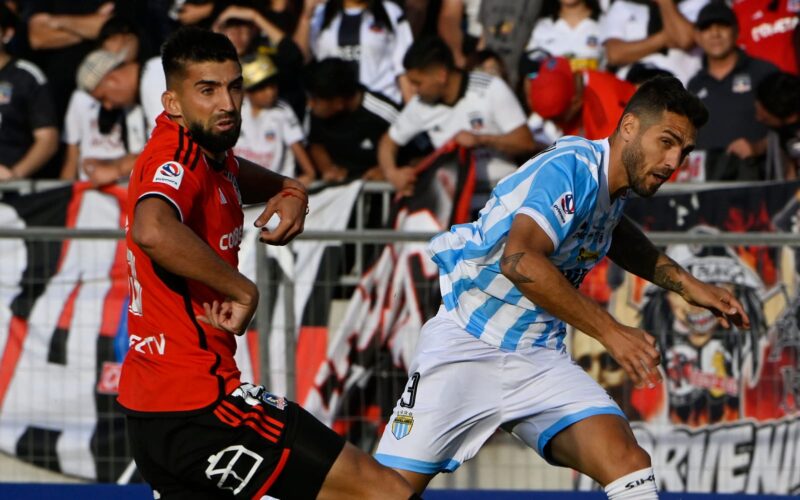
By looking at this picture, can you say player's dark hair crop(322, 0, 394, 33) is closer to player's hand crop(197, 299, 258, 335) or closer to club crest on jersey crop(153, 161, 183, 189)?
club crest on jersey crop(153, 161, 183, 189)

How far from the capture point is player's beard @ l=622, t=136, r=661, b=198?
505 centimetres

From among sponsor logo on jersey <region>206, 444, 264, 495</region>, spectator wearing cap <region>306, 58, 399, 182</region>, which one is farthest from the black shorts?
spectator wearing cap <region>306, 58, 399, 182</region>

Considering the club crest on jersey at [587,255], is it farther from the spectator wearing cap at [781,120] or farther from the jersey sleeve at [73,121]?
the jersey sleeve at [73,121]

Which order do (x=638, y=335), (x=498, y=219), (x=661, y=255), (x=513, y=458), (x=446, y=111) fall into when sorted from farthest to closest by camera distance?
(x=446, y=111)
(x=513, y=458)
(x=661, y=255)
(x=498, y=219)
(x=638, y=335)

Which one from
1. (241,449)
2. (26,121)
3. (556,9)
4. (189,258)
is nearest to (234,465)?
(241,449)

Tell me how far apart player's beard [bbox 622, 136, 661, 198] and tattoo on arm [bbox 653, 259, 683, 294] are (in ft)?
1.94

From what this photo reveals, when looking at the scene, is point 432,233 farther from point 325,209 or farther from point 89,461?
point 89,461

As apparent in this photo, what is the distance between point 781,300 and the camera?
710cm

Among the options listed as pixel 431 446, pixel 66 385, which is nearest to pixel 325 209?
pixel 66 385

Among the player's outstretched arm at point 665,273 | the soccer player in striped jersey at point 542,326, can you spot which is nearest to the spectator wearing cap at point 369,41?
the player's outstretched arm at point 665,273

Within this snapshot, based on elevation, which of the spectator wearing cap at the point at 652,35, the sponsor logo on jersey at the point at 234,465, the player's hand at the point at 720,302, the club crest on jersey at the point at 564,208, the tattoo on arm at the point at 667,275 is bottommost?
the sponsor logo on jersey at the point at 234,465

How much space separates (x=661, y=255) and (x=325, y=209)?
2922mm

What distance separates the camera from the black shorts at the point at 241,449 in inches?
173

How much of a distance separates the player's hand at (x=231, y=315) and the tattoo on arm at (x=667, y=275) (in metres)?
2.11
